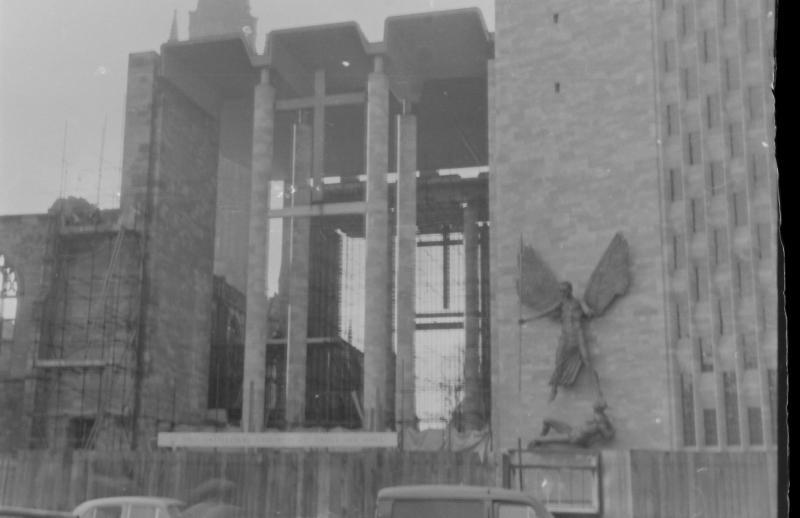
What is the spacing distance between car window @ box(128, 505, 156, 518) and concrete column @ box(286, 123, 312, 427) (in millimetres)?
11954

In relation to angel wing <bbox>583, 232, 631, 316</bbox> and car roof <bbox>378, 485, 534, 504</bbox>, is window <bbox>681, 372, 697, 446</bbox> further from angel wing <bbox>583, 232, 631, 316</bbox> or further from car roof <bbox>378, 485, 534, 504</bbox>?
car roof <bbox>378, 485, 534, 504</bbox>

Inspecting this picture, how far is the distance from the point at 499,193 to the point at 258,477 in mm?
5911

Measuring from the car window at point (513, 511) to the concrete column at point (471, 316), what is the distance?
15.3m

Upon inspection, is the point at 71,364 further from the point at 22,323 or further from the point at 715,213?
the point at 715,213

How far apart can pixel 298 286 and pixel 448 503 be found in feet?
50.3

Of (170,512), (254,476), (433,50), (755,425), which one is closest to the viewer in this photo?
(170,512)

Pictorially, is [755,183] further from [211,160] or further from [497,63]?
[211,160]

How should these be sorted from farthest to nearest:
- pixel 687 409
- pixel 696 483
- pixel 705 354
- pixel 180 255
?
pixel 180 255 → pixel 687 409 → pixel 705 354 → pixel 696 483

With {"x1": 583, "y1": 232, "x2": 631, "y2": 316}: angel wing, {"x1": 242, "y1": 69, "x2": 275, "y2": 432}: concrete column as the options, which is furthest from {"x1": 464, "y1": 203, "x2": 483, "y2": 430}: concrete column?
{"x1": 583, "y1": 232, "x2": 631, "y2": 316}: angel wing

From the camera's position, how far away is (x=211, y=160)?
68.3 ft

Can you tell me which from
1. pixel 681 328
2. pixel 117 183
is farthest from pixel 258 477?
pixel 117 183

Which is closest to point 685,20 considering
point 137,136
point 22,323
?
point 137,136

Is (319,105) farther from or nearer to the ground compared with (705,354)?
A: farther from the ground

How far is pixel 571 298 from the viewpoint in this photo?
13734 mm
